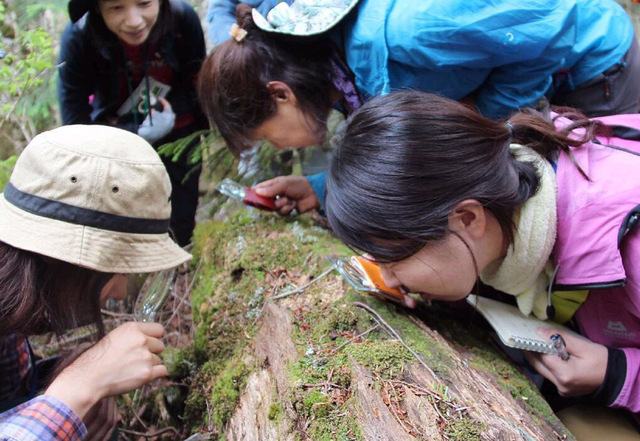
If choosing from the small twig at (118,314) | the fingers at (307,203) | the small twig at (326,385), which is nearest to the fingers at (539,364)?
the small twig at (326,385)

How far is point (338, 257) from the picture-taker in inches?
94.2

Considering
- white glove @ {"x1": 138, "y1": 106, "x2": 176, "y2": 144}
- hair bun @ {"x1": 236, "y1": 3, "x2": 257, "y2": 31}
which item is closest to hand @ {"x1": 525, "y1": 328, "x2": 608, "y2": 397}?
hair bun @ {"x1": 236, "y1": 3, "x2": 257, "y2": 31}

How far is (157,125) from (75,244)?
1931mm

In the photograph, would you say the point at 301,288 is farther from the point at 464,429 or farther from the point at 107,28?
the point at 107,28

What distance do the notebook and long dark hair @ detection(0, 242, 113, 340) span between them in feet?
4.98

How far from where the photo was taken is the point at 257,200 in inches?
113

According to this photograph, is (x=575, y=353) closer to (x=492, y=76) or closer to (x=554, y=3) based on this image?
(x=492, y=76)

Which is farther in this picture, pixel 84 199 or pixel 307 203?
pixel 307 203

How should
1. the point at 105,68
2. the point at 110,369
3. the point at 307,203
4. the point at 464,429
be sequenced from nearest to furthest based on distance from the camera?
the point at 464,429 < the point at 110,369 < the point at 307,203 < the point at 105,68

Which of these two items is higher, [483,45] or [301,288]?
[483,45]

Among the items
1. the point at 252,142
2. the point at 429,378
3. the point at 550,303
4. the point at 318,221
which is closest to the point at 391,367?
the point at 429,378

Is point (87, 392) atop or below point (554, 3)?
below

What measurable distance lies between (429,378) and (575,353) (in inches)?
28.5

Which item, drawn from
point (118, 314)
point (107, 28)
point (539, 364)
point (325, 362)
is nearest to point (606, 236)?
point (539, 364)
